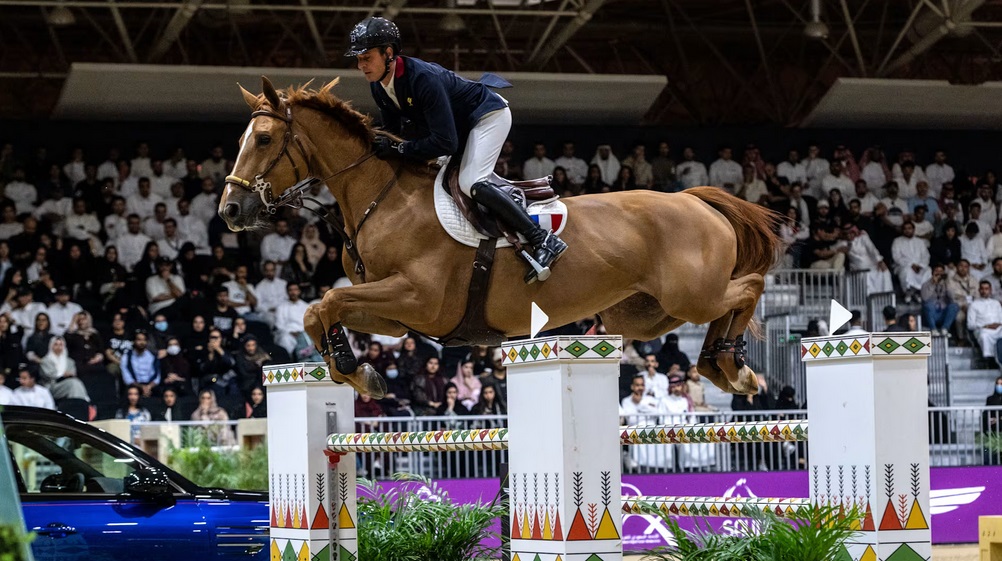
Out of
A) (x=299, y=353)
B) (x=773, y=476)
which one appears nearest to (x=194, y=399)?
(x=299, y=353)

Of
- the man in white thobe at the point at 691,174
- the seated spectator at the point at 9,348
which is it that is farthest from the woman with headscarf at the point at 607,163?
the seated spectator at the point at 9,348

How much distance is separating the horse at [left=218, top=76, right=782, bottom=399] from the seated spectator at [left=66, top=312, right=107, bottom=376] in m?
8.27

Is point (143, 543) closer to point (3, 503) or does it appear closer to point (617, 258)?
point (617, 258)

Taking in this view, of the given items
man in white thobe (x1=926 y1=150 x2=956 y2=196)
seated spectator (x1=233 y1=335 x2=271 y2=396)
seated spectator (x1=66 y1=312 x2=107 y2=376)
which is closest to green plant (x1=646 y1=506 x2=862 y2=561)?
seated spectator (x1=233 y1=335 x2=271 y2=396)

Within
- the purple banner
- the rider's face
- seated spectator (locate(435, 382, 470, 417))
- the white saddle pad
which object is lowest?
the purple banner

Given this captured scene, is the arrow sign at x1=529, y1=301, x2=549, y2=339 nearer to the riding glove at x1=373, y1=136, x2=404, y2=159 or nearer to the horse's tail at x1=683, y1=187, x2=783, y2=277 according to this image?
the riding glove at x1=373, y1=136, x2=404, y2=159

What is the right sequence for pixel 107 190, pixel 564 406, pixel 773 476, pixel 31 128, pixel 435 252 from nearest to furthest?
pixel 564 406 → pixel 435 252 → pixel 773 476 → pixel 107 190 → pixel 31 128

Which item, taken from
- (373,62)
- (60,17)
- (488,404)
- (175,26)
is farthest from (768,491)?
(60,17)

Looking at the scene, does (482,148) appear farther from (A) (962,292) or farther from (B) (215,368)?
(A) (962,292)

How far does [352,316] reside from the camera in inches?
231

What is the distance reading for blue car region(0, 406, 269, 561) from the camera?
→ 6371 millimetres

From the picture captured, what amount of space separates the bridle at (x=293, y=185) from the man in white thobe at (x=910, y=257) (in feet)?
43.6

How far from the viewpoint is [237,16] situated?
18.9 m

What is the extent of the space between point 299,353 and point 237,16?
682 centimetres
